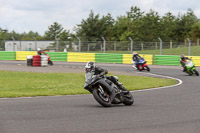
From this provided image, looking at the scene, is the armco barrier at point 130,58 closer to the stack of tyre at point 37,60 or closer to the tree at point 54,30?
the stack of tyre at point 37,60

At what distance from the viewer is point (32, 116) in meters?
7.30

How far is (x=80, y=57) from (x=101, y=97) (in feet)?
81.8

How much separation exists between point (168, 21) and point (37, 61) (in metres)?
57.9

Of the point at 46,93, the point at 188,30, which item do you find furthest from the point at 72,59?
the point at 188,30

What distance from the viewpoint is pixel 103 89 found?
355 inches

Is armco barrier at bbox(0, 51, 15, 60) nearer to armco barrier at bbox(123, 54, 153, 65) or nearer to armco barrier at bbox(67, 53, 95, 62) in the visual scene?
armco barrier at bbox(67, 53, 95, 62)

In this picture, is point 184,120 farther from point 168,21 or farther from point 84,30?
point 168,21

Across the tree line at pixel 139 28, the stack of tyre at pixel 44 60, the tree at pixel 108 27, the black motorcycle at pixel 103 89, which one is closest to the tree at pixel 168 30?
the tree line at pixel 139 28

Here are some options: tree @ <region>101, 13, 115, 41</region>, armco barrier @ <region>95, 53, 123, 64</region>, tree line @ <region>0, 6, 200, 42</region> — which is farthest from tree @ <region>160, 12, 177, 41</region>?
armco barrier @ <region>95, 53, 123, 64</region>

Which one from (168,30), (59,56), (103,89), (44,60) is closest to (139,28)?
(168,30)

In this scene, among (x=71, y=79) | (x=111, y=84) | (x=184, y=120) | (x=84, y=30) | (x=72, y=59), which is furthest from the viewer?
(x=84, y=30)

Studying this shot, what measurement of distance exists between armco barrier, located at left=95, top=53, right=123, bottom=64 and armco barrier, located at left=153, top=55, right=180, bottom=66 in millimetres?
2943

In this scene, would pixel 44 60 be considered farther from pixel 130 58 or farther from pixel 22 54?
pixel 22 54

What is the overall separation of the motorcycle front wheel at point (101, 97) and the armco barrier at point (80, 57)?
79.7ft
